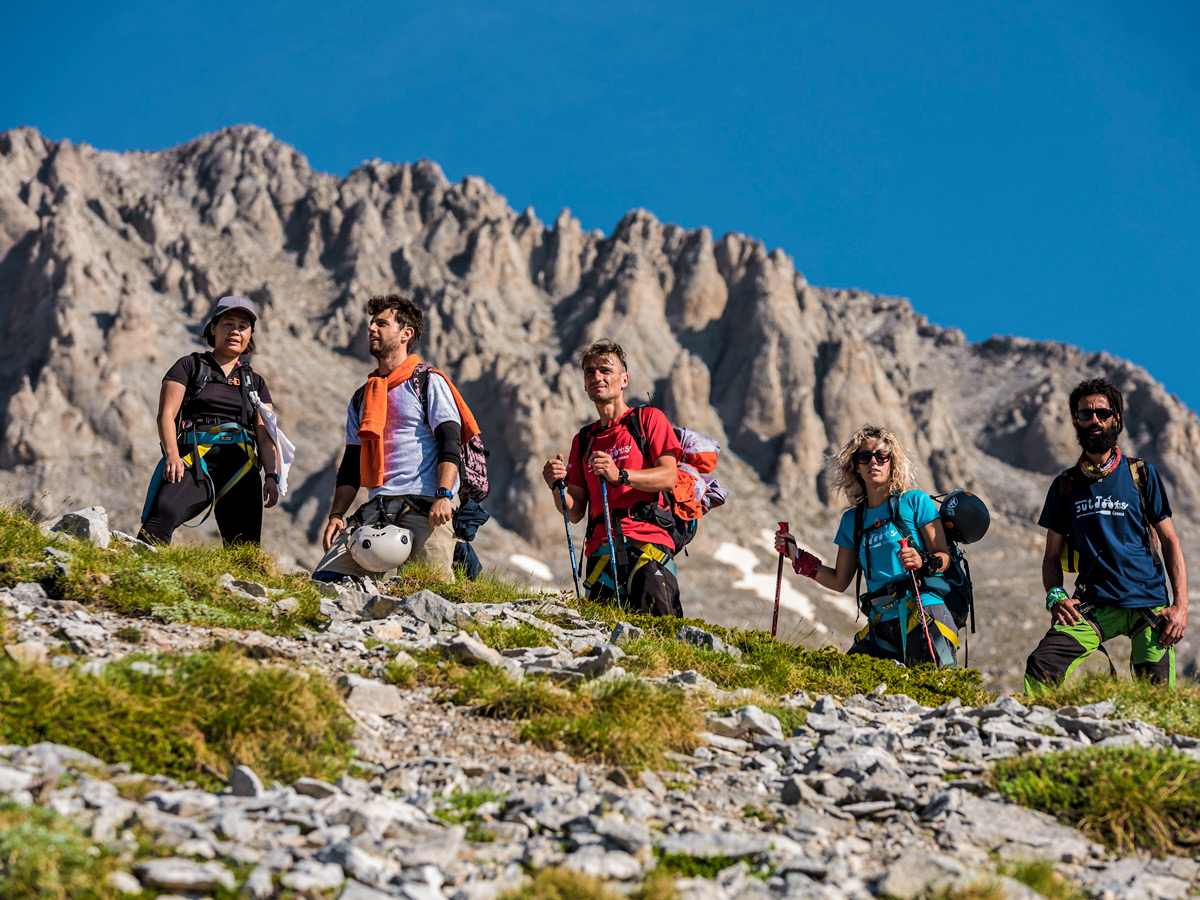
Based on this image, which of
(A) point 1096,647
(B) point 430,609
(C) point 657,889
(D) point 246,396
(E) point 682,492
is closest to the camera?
(C) point 657,889

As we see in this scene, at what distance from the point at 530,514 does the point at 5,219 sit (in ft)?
423

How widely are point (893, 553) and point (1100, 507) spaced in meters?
2.23

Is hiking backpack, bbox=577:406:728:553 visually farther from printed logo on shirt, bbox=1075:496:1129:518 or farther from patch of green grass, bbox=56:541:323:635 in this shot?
printed logo on shirt, bbox=1075:496:1129:518

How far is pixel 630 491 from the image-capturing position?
1161 cm

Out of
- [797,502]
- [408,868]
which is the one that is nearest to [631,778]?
[408,868]

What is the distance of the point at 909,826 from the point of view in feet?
18.9

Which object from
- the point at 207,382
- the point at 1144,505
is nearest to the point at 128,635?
the point at 207,382

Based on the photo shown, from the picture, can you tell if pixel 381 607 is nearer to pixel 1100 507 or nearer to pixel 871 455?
pixel 871 455

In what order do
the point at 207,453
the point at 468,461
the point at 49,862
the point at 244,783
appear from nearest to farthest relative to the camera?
the point at 49,862 < the point at 244,783 < the point at 207,453 < the point at 468,461

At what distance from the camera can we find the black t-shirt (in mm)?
11664

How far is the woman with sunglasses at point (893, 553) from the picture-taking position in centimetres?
1091

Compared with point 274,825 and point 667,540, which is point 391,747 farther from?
point 667,540

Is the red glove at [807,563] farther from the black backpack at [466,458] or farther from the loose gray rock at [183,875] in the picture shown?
the loose gray rock at [183,875]

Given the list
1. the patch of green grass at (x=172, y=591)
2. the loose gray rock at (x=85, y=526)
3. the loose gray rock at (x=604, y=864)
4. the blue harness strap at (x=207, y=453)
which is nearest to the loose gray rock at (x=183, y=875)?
the loose gray rock at (x=604, y=864)
